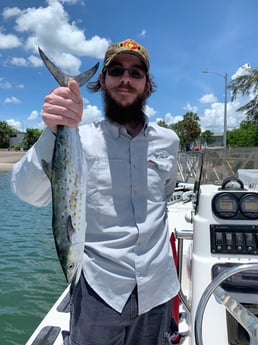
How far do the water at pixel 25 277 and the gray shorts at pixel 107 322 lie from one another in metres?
3.28

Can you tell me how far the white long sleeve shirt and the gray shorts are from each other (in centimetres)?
5

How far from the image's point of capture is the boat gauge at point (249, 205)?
221 cm

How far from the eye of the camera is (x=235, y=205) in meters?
2.25

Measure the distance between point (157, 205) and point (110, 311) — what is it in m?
0.61

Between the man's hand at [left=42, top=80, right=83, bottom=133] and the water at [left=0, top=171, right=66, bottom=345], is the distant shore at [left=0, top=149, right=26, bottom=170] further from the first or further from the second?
the man's hand at [left=42, top=80, right=83, bottom=133]

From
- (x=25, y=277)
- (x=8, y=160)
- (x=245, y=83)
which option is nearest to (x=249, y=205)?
(x=25, y=277)

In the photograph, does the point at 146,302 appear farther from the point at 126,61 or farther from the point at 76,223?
the point at 126,61

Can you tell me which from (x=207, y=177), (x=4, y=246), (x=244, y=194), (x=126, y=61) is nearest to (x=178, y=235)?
(x=244, y=194)

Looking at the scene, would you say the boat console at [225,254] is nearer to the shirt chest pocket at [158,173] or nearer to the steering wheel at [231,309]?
the shirt chest pocket at [158,173]

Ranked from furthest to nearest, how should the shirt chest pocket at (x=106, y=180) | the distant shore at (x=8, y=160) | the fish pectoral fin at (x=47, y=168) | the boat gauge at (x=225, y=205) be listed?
the distant shore at (x=8, y=160), the boat gauge at (x=225, y=205), the shirt chest pocket at (x=106, y=180), the fish pectoral fin at (x=47, y=168)

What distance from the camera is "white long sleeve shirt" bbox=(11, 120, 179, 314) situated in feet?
5.72

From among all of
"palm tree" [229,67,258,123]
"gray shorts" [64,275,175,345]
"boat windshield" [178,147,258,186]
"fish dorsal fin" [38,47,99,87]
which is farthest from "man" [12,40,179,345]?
"palm tree" [229,67,258,123]

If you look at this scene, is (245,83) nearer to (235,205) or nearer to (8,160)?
(235,205)

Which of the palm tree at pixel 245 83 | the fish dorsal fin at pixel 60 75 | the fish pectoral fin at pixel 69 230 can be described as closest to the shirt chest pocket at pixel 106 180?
the fish pectoral fin at pixel 69 230
